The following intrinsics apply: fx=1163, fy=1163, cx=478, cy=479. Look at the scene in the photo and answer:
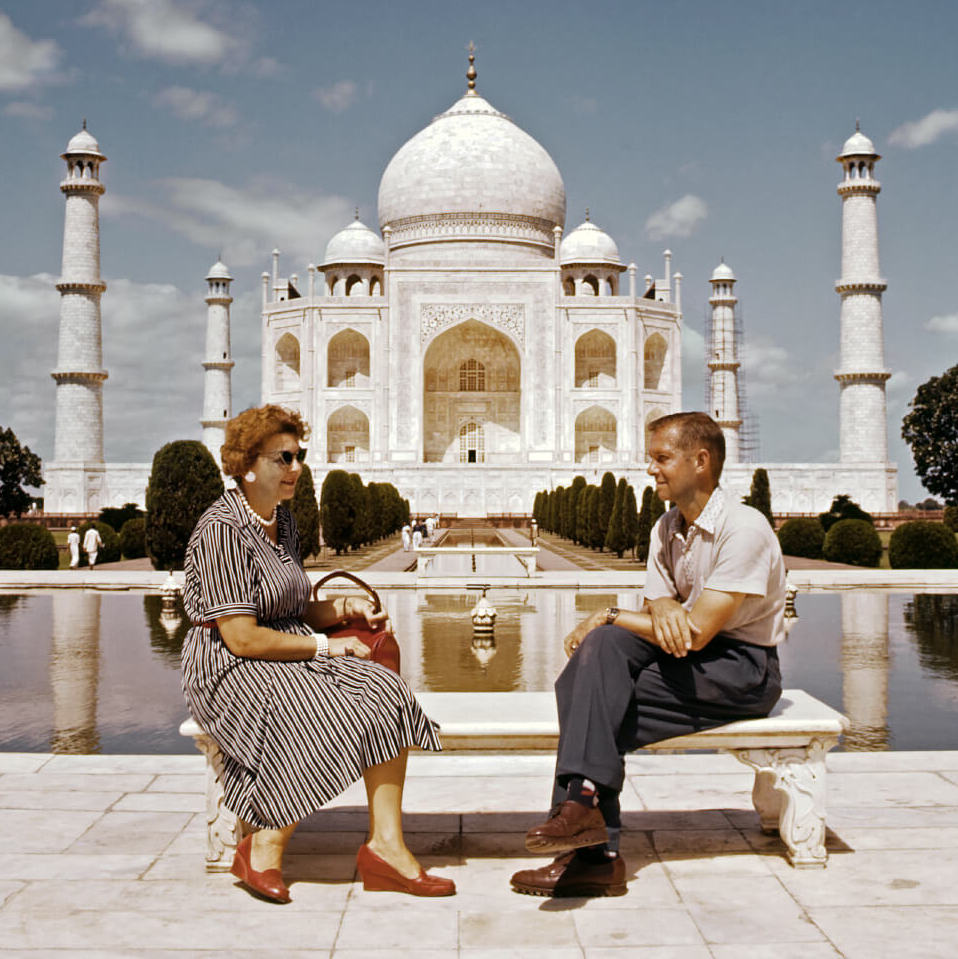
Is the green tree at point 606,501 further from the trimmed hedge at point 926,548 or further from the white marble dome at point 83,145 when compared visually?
the white marble dome at point 83,145

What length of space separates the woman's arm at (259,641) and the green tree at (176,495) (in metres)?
8.52

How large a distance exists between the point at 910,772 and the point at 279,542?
1.97 metres

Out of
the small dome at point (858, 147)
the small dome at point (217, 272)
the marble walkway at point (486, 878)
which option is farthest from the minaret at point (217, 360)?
the marble walkway at point (486, 878)

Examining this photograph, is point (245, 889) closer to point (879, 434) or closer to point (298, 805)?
point (298, 805)

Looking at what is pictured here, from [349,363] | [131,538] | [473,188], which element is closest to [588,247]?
[473,188]

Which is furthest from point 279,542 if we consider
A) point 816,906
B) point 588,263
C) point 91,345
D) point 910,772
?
point 588,263

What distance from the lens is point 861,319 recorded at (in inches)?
1177

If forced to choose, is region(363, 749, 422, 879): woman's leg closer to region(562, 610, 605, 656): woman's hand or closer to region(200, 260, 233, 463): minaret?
region(562, 610, 605, 656): woman's hand

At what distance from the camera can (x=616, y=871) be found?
2463 mm

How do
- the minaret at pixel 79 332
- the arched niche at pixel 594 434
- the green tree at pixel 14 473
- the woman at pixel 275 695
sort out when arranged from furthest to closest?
the arched niche at pixel 594 434
the minaret at pixel 79 332
the green tree at pixel 14 473
the woman at pixel 275 695

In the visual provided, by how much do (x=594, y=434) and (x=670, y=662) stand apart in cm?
2935

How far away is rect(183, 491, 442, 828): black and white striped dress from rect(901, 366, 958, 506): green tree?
2640 centimetres

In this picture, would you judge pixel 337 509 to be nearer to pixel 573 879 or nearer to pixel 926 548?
pixel 926 548

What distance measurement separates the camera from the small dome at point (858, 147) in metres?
30.1
